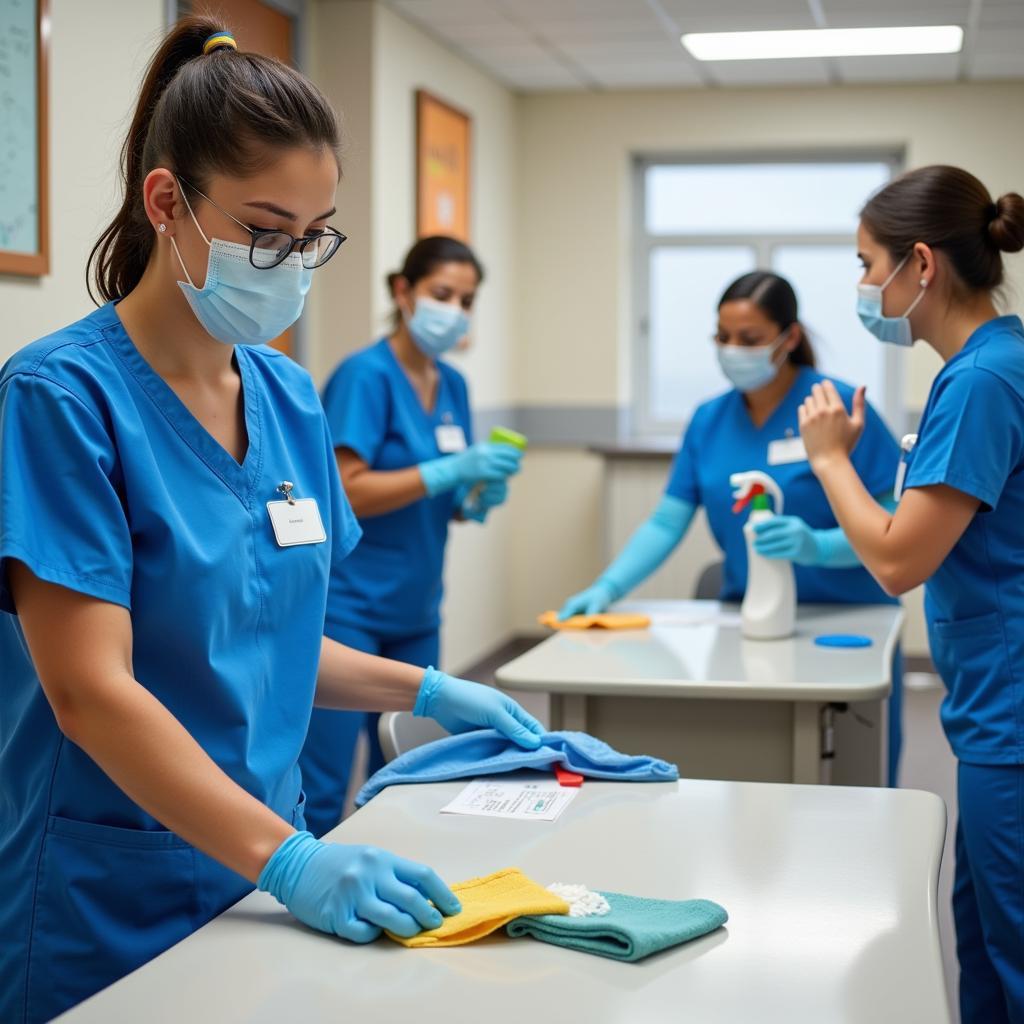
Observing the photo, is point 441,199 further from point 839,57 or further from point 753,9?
point 839,57

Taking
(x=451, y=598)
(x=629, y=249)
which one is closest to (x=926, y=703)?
(x=451, y=598)

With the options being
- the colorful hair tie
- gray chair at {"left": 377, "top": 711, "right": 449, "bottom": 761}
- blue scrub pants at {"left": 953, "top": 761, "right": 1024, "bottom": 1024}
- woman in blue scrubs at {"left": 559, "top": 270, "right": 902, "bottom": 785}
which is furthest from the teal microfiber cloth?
woman in blue scrubs at {"left": 559, "top": 270, "right": 902, "bottom": 785}

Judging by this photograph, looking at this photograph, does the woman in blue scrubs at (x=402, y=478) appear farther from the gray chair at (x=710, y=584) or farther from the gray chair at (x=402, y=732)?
the gray chair at (x=402, y=732)

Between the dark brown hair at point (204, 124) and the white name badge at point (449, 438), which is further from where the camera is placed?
the white name badge at point (449, 438)

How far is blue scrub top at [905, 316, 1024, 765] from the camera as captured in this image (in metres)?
1.74

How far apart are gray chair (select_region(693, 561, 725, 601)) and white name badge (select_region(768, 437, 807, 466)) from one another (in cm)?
58

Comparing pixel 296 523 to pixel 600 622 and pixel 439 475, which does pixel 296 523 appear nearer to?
pixel 600 622

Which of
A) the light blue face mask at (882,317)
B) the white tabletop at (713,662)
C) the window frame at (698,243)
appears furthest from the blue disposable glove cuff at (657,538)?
the window frame at (698,243)

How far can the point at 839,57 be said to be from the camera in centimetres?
498

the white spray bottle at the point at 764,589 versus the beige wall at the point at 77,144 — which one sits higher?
the beige wall at the point at 77,144

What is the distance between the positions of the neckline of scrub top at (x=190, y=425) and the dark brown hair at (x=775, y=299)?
1.67 m

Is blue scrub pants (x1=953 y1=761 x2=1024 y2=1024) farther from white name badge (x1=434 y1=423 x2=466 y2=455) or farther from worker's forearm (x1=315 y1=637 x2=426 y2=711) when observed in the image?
white name badge (x1=434 y1=423 x2=466 y2=455)

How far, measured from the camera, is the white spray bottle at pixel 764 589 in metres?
2.46

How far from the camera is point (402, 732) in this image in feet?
5.68
